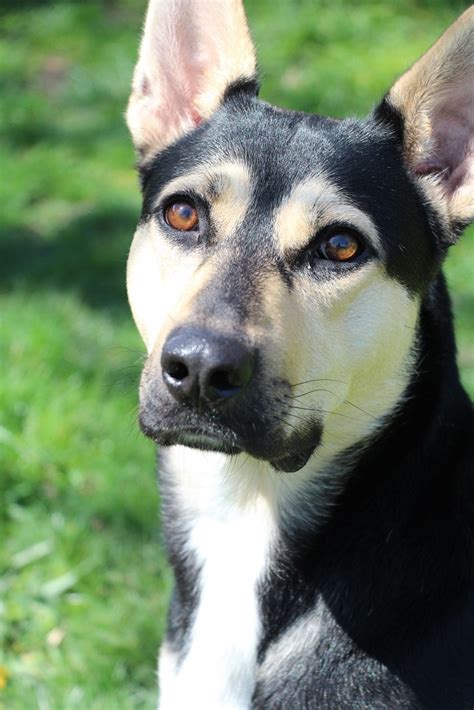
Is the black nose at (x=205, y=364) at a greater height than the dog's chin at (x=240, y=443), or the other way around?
the black nose at (x=205, y=364)

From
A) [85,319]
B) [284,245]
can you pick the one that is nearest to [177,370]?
[284,245]

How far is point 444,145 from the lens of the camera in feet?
10.5

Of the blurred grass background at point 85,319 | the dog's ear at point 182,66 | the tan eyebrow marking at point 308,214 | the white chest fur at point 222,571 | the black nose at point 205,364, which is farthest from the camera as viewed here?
the blurred grass background at point 85,319

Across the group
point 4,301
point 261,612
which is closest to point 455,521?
point 261,612

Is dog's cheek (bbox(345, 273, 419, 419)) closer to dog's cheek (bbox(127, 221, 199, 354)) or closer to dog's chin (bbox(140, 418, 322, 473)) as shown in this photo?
dog's chin (bbox(140, 418, 322, 473))

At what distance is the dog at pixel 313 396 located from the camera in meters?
2.73

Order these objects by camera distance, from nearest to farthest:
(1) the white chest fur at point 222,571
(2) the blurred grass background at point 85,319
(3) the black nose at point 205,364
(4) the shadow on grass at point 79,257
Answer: (3) the black nose at point 205,364
(1) the white chest fur at point 222,571
(2) the blurred grass background at point 85,319
(4) the shadow on grass at point 79,257

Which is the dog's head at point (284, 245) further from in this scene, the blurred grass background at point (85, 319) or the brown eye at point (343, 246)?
the blurred grass background at point (85, 319)

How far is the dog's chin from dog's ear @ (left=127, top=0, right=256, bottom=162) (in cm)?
121

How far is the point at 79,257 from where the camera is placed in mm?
6520

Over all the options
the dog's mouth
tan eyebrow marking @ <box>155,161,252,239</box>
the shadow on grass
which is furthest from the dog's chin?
the shadow on grass

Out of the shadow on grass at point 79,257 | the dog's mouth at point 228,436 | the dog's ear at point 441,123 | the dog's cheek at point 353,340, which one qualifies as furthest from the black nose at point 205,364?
the shadow on grass at point 79,257

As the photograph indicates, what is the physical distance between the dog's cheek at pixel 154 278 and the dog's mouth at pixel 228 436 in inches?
10.5

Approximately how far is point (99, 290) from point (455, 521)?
3.78 metres
